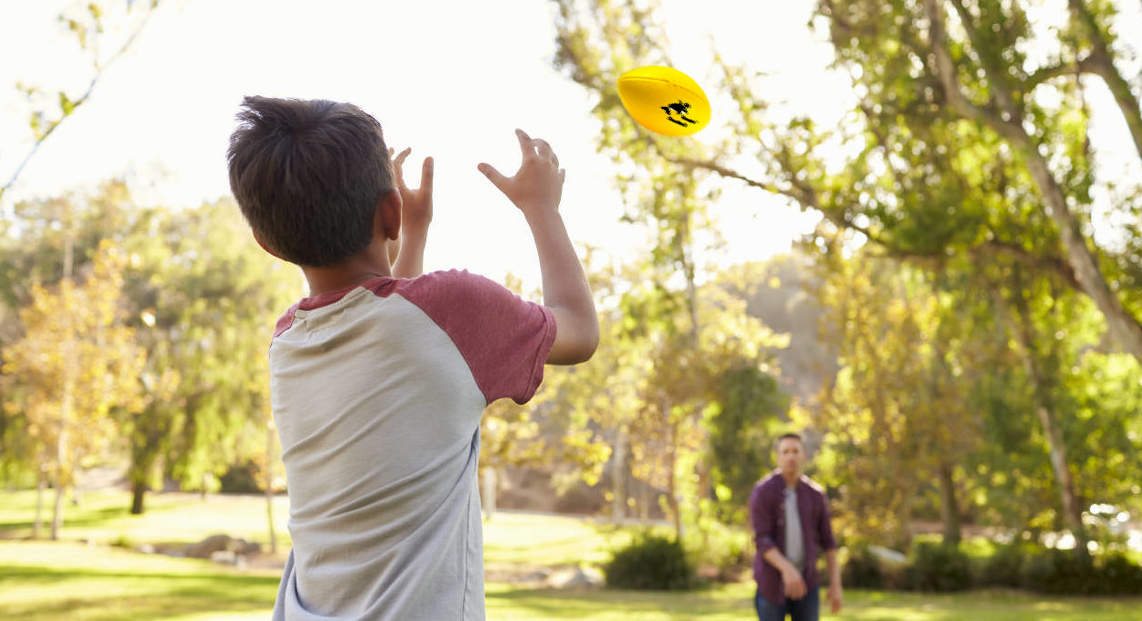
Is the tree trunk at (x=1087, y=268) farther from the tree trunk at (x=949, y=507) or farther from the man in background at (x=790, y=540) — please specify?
the tree trunk at (x=949, y=507)

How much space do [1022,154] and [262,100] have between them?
40.7 feet

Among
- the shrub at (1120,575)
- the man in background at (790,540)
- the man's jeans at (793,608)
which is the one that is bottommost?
the shrub at (1120,575)

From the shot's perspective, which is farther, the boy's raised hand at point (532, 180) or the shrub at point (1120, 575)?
the shrub at point (1120, 575)

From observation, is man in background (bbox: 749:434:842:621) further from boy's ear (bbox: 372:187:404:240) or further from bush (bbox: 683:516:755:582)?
bush (bbox: 683:516:755:582)

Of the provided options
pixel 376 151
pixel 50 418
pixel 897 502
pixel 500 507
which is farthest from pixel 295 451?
pixel 500 507

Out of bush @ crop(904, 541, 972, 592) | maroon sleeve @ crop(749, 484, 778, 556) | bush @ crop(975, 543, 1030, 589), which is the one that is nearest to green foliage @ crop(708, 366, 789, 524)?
bush @ crop(904, 541, 972, 592)

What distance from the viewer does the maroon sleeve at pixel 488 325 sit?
4.22ft

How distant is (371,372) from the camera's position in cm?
127

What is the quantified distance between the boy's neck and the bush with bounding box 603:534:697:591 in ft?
59.5

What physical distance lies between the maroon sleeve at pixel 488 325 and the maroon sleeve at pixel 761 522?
5.33m

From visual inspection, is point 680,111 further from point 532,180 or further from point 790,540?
point 790,540

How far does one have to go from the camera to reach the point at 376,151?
1.32m

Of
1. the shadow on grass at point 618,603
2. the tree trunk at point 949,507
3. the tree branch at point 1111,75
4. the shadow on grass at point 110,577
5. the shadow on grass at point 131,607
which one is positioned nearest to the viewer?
the shadow on grass at point 131,607

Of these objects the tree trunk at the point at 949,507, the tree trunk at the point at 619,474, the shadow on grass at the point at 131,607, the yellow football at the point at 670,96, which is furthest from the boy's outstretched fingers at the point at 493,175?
the tree trunk at the point at 619,474
